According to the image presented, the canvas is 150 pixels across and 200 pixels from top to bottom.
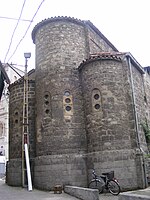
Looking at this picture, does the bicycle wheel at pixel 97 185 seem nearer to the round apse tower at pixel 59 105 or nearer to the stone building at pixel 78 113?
the stone building at pixel 78 113

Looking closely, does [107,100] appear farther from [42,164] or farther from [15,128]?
[15,128]

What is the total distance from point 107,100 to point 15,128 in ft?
18.8

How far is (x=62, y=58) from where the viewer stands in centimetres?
1448

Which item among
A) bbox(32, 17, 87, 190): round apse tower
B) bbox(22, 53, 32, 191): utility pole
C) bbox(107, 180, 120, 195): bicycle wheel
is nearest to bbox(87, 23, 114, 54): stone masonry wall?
bbox(32, 17, 87, 190): round apse tower

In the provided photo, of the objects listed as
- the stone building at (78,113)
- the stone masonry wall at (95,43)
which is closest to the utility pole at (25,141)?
the stone building at (78,113)

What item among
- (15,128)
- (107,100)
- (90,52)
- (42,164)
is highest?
(90,52)

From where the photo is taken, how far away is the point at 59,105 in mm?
13500

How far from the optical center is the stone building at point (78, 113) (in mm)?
12055

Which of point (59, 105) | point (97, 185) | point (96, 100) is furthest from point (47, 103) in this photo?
point (97, 185)

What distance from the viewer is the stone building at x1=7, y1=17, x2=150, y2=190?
39.5 feet

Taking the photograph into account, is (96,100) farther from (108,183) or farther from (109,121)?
(108,183)

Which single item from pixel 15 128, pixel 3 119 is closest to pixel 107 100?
pixel 15 128

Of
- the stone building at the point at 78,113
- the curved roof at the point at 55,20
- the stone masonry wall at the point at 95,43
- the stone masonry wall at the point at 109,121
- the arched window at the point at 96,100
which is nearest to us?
the stone masonry wall at the point at 109,121

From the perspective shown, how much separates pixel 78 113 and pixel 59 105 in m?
1.03
